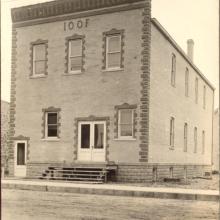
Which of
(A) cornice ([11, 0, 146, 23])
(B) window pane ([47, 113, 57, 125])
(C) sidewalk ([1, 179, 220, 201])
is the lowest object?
(C) sidewalk ([1, 179, 220, 201])

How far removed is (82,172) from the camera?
18.7m

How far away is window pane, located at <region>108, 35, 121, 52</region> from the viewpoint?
1902 centimetres

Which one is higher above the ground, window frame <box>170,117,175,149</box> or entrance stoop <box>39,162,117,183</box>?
window frame <box>170,117,175,149</box>

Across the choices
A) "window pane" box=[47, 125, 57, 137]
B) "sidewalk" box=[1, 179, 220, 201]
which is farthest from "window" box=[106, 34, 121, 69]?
"sidewalk" box=[1, 179, 220, 201]

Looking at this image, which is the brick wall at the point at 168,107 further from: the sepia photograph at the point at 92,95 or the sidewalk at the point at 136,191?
the sidewalk at the point at 136,191

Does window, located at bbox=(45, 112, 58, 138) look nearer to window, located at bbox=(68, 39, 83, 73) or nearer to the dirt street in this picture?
window, located at bbox=(68, 39, 83, 73)

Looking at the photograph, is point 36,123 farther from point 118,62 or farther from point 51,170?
point 118,62

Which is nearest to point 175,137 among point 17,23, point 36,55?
point 36,55

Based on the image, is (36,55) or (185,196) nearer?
(185,196)

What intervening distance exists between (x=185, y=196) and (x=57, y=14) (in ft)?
37.8

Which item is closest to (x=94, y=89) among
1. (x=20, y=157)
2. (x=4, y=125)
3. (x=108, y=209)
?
(x=20, y=157)

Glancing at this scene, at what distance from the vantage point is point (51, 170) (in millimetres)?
19203

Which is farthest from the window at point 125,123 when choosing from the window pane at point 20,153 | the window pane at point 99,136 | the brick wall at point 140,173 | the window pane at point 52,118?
the window pane at point 20,153

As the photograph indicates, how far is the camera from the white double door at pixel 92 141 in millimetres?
19094
